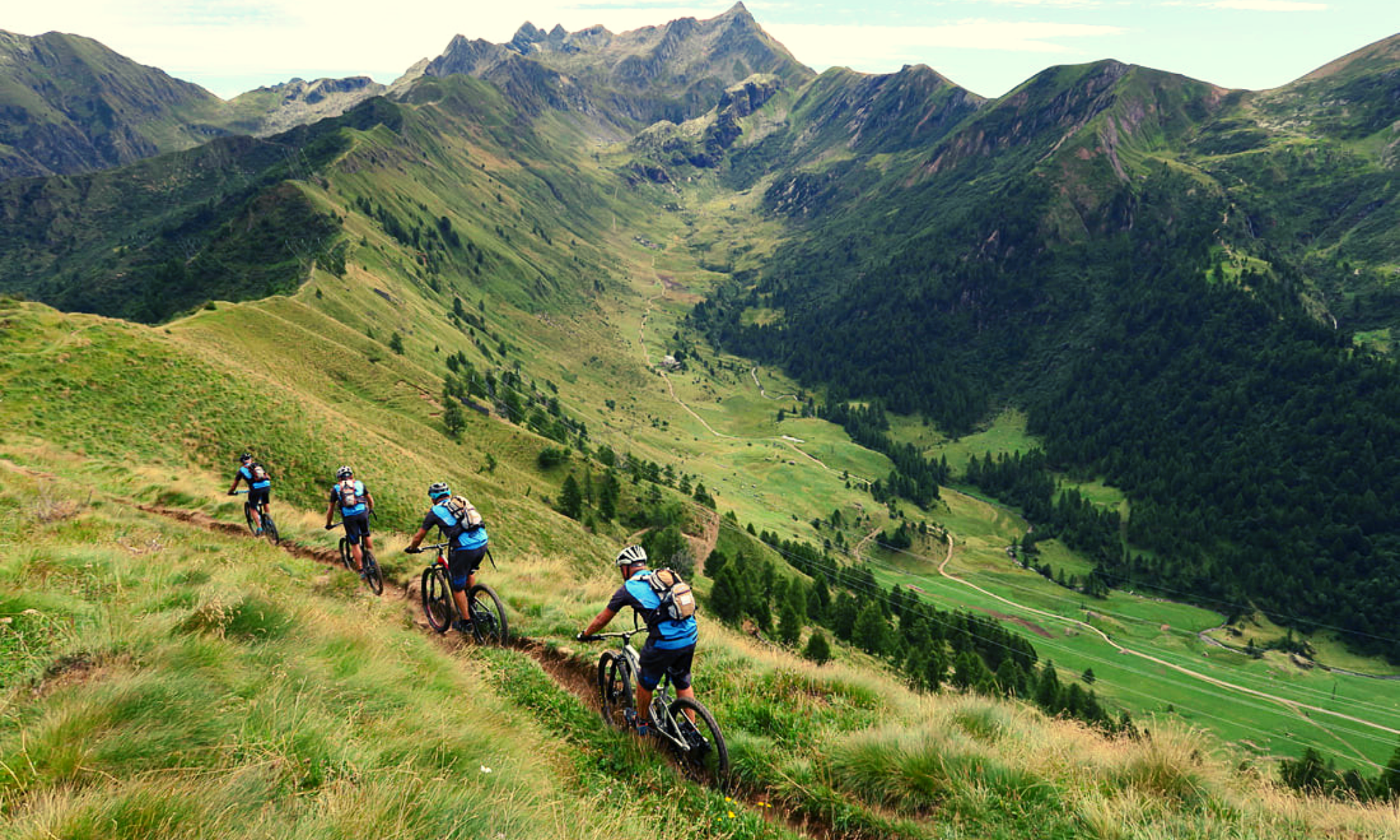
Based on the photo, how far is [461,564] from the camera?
14.3 metres

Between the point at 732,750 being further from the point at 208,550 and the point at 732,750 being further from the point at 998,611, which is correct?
the point at 998,611

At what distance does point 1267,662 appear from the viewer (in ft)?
505

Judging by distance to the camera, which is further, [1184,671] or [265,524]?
[1184,671]

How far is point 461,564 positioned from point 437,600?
2.45 metres

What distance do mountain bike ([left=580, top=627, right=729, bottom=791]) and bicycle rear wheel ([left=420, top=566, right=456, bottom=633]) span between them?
6.02m

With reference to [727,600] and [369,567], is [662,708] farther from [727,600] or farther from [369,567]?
[727,600]

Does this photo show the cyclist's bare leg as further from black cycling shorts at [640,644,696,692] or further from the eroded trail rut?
the eroded trail rut

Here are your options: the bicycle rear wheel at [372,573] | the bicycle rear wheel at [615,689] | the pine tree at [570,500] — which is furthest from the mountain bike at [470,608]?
the pine tree at [570,500]

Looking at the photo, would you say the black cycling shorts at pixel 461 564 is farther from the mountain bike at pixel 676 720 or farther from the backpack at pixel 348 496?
the backpack at pixel 348 496

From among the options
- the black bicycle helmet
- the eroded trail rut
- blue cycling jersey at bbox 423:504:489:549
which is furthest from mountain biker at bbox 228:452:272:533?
the black bicycle helmet

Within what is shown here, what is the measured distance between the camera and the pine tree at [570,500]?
8481cm

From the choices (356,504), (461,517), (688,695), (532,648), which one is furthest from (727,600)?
(688,695)

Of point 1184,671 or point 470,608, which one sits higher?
point 470,608

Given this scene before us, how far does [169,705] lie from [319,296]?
137756 mm
